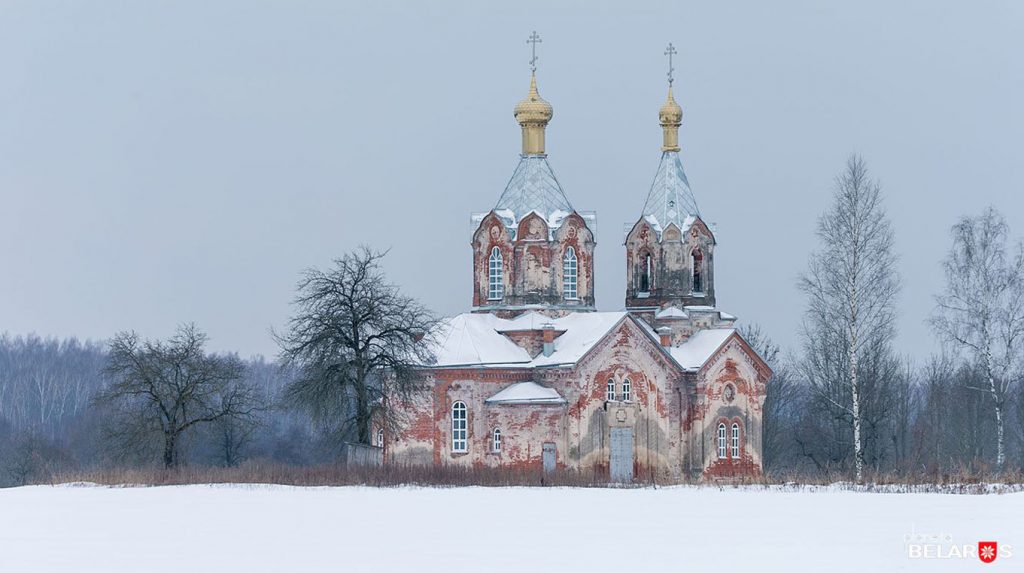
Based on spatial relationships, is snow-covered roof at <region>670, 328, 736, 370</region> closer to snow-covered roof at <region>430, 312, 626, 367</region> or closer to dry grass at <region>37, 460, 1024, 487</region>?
snow-covered roof at <region>430, 312, 626, 367</region>

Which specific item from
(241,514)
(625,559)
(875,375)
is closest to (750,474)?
(875,375)

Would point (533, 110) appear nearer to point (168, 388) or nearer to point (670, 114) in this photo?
point (670, 114)

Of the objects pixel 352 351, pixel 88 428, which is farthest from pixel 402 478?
pixel 88 428

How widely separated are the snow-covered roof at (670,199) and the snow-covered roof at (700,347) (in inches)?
118

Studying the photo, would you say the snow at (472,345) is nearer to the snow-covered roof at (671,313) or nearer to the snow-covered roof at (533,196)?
the snow-covered roof at (533,196)

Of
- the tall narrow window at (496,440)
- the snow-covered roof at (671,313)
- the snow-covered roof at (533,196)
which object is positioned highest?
the snow-covered roof at (533,196)

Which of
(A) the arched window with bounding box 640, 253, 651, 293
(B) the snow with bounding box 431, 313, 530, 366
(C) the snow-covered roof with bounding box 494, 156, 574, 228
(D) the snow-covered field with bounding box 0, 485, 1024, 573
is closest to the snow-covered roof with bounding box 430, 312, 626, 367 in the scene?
(B) the snow with bounding box 431, 313, 530, 366

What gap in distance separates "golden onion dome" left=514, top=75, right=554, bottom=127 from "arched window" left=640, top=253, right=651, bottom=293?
196 inches

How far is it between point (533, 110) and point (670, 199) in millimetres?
5012

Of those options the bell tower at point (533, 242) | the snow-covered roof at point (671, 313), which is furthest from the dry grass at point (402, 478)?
the snow-covered roof at point (671, 313)

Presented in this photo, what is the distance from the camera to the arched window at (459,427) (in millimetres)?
41000

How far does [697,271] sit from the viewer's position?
47.0 metres

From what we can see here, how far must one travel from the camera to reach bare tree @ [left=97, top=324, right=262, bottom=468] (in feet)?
132

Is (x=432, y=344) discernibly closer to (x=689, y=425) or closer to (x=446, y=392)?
(x=446, y=392)
